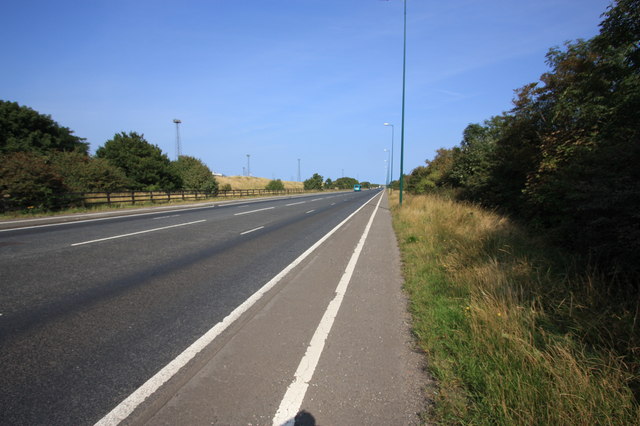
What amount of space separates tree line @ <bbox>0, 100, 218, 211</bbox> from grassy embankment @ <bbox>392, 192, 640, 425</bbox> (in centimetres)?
2162

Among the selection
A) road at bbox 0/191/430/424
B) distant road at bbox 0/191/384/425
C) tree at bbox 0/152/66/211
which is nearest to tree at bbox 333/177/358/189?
tree at bbox 0/152/66/211

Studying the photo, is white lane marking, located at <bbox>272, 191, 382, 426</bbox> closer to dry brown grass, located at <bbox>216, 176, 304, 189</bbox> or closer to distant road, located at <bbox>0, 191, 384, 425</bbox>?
distant road, located at <bbox>0, 191, 384, 425</bbox>

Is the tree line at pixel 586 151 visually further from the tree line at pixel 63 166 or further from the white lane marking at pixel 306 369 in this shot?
the tree line at pixel 63 166

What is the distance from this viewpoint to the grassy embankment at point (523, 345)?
202cm

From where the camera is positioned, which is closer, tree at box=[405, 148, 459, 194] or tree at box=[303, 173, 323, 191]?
tree at box=[405, 148, 459, 194]

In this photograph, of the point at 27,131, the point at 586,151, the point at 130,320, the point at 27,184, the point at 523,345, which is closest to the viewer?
the point at 523,345

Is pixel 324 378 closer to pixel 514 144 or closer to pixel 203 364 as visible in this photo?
pixel 203 364

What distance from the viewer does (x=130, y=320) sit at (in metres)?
3.53

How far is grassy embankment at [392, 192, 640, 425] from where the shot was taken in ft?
6.61

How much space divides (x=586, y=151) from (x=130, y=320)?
10.1m

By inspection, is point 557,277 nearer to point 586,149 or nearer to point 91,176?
point 586,149

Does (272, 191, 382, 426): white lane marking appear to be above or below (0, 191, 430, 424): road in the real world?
below

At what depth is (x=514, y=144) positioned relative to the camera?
11.6 metres

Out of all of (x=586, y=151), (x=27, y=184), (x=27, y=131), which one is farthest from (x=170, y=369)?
(x=27, y=131)
